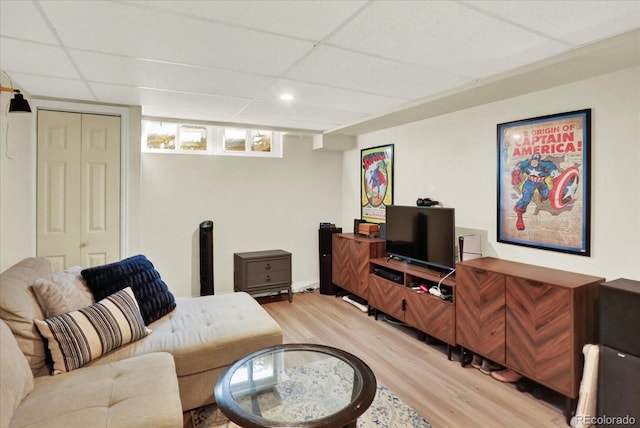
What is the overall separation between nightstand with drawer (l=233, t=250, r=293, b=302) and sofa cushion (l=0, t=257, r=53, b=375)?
7.96 feet

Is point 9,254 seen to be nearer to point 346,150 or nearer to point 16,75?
point 16,75

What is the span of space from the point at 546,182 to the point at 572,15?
4.48 ft

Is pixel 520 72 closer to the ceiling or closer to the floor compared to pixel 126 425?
closer to the ceiling

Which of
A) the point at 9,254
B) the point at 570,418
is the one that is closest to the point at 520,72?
the point at 570,418

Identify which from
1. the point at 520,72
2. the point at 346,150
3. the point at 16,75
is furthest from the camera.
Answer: the point at 346,150

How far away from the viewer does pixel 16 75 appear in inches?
102

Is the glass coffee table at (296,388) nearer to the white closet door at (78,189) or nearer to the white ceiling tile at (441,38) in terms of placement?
the white ceiling tile at (441,38)

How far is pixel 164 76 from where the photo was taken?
2578 millimetres

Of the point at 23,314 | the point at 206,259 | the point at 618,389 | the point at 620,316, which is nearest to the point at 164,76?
the point at 23,314

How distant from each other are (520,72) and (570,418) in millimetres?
2266

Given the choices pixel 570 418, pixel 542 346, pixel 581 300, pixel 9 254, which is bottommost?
pixel 570 418

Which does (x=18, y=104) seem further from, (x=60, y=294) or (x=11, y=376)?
(x=11, y=376)

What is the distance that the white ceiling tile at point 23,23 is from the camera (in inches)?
63.5

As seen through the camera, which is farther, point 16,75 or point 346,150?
point 346,150
